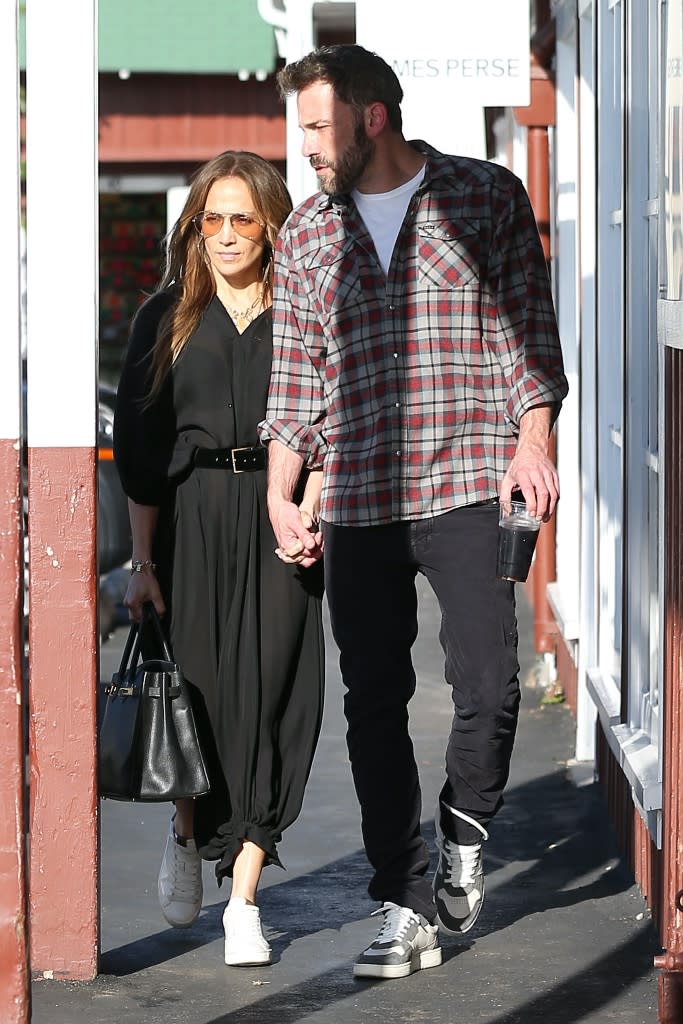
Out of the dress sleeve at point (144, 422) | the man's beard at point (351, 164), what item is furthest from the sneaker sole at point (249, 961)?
the man's beard at point (351, 164)

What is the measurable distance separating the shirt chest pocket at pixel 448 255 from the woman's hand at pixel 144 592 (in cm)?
96

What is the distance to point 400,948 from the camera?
167 inches

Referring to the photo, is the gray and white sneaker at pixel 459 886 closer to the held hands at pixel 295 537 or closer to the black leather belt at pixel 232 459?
the held hands at pixel 295 537

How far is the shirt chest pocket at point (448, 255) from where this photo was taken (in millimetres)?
4191

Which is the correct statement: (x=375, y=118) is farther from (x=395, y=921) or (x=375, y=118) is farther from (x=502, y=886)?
(x=502, y=886)

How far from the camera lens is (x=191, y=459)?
4484 mm

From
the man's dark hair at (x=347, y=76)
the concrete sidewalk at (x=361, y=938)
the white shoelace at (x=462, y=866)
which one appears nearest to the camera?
the concrete sidewalk at (x=361, y=938)

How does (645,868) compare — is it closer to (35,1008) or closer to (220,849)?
(220,849)

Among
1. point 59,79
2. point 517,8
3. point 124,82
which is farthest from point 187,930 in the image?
point 124,82

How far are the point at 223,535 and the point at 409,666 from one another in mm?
532

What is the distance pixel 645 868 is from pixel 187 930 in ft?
3.75

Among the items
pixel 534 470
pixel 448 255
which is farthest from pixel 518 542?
pixel 448 255

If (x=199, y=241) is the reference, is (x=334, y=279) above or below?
below

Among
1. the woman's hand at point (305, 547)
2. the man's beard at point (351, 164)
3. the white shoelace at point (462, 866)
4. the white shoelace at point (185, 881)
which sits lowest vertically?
the white shoelace at point (185, 881)
